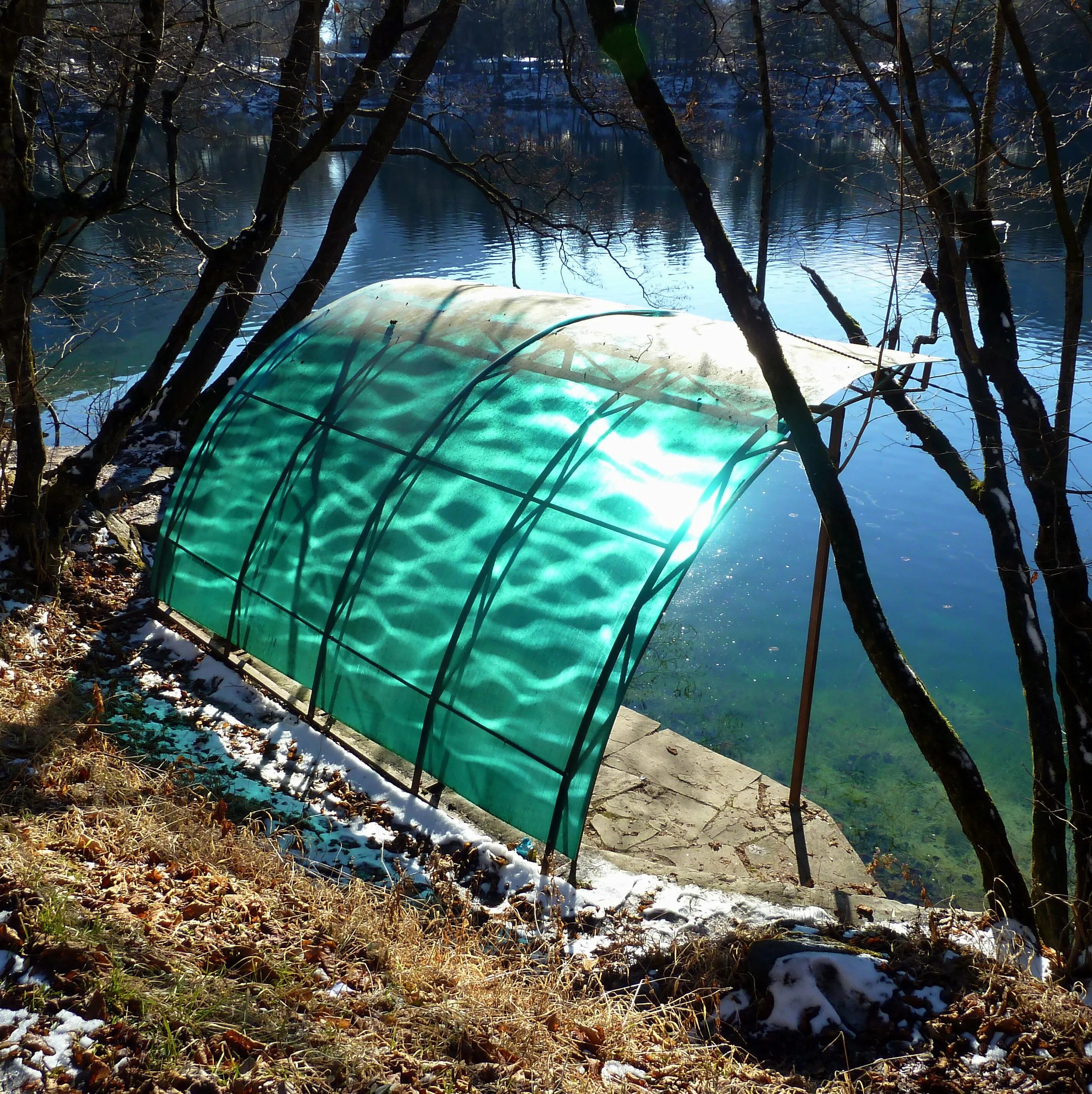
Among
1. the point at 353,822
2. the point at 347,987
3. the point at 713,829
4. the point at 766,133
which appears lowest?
the point at 713,829

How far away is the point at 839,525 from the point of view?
21.3ft

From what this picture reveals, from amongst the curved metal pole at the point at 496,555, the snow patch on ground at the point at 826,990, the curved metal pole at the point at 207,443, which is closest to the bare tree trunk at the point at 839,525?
the snow patch on ground at the point at 826,990

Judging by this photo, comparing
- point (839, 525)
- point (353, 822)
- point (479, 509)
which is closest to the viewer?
point (839, 525)

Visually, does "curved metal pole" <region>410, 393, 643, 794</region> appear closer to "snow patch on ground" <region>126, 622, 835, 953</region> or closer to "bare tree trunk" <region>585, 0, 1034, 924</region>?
"snow patch on ground" <region>126, 622, 835, 953</region>

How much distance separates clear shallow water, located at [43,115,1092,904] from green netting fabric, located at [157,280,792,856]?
2.08 metres

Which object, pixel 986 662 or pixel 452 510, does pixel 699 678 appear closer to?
pixel 986 662

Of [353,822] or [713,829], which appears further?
[713,829]

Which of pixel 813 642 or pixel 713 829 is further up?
pixel 813 642

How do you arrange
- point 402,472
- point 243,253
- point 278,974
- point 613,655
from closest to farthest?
point 278,974
point 613,655
point 402,472
point 243,253

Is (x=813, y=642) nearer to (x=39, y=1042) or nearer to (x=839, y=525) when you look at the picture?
(x=839, y=525)

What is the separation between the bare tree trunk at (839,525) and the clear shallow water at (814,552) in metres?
1.18

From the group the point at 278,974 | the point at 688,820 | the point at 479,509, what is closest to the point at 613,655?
the point at 479,509

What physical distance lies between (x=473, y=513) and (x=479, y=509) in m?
0.06

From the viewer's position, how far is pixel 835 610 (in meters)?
14.8
